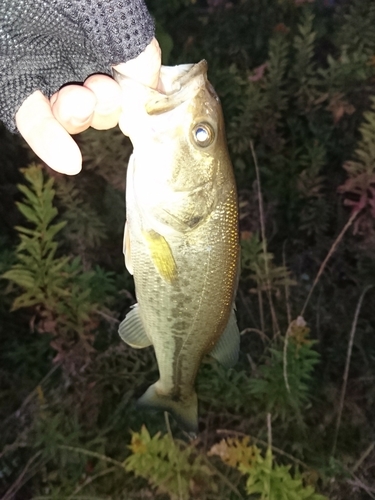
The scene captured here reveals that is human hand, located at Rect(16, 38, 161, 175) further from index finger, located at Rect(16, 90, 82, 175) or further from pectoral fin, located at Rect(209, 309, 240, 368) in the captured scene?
pectoral fin, located at Rect(209, 309, 240, 368)

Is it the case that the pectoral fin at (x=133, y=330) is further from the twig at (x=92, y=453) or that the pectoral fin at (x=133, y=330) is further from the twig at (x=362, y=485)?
the twig at (x=362, y=485)

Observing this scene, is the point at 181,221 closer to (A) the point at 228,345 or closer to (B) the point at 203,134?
(B) the point at 203,134

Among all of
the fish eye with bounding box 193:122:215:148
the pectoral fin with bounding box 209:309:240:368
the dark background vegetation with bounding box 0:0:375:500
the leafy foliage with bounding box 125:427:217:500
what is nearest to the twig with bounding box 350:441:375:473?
the dark background vegetation with bounding box 0:0:375:500

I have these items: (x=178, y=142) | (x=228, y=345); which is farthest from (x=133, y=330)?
(x=178, y=142)

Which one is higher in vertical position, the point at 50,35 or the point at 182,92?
the point at 50,35

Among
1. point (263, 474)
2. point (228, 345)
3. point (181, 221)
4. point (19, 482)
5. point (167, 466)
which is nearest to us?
point (181, 221)

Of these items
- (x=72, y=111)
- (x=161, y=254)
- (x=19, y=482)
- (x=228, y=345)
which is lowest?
(x=19, y=482)
